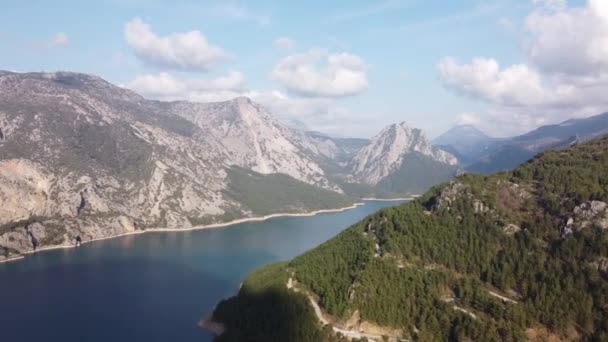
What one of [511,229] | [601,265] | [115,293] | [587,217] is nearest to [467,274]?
[511,229]

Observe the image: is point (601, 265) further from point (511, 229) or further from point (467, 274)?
point (467, 274)

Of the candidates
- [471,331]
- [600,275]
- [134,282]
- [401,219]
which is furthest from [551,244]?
[134,282]

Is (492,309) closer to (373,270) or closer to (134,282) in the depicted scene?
(373,270)

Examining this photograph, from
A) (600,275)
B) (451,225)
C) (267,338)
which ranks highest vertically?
(451,225)

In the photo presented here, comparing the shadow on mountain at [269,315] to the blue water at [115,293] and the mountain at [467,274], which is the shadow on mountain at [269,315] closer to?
the mountain at [467,274]

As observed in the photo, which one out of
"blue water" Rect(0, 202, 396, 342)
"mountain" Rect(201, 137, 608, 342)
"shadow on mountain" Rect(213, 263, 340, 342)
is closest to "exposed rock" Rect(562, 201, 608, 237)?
"mountain" Rect(201, 137, 608, 342)
